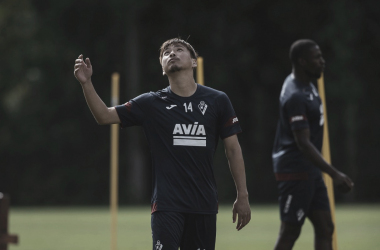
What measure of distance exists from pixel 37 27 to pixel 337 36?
1353cm

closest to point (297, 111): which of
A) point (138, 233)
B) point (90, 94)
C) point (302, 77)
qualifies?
point (302, 77)

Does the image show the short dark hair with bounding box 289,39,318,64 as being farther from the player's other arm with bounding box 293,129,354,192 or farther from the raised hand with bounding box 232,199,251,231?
the raised hand with bounding box 232,199,251,231

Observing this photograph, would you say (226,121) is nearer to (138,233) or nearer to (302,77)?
(302,77)

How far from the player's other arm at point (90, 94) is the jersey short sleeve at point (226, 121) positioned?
2.63ft

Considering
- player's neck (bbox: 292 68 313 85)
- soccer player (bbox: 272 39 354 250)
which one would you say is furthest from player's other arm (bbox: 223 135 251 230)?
player's neck (bbox: 292 68 313 85)

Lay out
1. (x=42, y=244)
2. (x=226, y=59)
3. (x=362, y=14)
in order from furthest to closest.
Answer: (x=226, y=59)
(x=362, y=14)
(x=42, y=244)

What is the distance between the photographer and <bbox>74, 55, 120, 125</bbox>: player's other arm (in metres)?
5.65

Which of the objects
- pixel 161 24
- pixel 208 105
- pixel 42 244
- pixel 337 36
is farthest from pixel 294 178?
pixel 161 24

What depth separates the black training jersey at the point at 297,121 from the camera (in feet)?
24.1

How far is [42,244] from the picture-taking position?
14.2m

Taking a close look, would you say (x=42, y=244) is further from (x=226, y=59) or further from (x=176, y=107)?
(x=226, y=59)

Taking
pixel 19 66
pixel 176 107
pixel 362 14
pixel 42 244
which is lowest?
pixel 42 244

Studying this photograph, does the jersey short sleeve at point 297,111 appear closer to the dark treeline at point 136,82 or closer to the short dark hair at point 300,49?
the short dark hair at point 300,49

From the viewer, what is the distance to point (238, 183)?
586 centimetres
